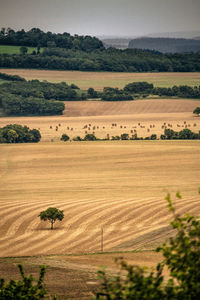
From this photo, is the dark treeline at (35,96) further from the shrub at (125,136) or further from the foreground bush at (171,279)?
the foreground bush at (171,279)

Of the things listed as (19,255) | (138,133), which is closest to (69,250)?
(19,255)

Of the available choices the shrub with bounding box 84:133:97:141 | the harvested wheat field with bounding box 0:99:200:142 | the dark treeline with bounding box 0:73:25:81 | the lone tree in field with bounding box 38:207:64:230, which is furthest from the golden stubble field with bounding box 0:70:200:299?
the dark treeline with bounding box 0:73:25:81

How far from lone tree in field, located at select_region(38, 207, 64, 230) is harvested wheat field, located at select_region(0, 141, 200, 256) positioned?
691 millimetres

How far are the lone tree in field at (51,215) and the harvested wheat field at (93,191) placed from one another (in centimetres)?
69

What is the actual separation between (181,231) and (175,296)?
1.50 m

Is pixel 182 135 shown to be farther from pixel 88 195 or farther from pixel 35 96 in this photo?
pixel 35 96

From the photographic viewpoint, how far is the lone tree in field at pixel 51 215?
169 ft

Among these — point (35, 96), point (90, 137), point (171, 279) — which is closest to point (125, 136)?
point (90, 137)

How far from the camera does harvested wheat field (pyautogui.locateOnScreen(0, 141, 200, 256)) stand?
4784cm

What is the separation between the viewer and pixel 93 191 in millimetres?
67062

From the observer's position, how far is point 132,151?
9244 centimetres

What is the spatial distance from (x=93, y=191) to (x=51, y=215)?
16.1 meters

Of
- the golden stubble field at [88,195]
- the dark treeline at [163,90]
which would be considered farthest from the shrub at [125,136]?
the dark treeline at [163,90]

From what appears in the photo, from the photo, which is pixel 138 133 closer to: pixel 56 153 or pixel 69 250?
pixel 56 153
